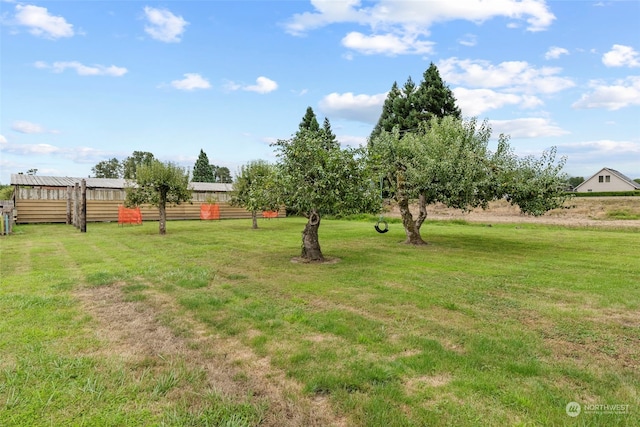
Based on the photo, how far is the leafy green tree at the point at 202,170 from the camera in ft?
176

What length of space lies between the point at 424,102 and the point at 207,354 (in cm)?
3778

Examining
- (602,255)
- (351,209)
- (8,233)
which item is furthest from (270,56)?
(602,255)

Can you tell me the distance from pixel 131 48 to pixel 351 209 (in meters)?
11.8

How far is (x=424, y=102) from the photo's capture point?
3678 cm

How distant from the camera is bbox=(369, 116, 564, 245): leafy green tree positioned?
11430 millimetres

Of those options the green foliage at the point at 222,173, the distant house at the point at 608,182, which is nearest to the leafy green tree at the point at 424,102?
the distant house at the point at 608,182

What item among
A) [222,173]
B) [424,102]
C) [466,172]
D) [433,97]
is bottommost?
[466,172]

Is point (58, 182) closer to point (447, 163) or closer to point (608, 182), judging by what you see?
point (447, 163)

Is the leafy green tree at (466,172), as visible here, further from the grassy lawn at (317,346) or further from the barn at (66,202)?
the barn at (66,202)

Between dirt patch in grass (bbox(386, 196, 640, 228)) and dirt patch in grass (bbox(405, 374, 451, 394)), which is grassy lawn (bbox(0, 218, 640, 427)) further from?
dirt patch in grass (bbox(386, 196, 640, 228))

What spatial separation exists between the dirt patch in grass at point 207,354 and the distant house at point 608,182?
5940cm

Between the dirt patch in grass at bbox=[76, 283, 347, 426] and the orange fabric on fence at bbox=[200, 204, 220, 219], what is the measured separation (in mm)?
24415

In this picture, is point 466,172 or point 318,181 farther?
point 466,172

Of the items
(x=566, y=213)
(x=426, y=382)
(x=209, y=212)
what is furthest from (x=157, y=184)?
(x=566, y=213)
